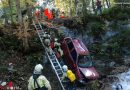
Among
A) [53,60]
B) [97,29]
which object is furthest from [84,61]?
[97,29]

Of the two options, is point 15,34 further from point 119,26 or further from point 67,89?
point 119,26

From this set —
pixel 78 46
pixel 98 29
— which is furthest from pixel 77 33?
pixel 78 46

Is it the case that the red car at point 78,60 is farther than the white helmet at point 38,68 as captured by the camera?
Yes

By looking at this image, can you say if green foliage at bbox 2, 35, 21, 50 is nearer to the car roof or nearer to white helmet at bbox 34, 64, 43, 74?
the car roof

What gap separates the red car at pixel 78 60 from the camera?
1977cm

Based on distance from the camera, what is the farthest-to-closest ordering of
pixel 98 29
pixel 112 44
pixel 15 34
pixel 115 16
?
pixel 115 16 < pixel 98 29 < pixel 112 44 < pixel 15 34

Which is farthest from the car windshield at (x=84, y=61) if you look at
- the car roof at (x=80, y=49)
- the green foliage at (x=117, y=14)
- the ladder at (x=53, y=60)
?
the green foliage at (x=117, y=14)

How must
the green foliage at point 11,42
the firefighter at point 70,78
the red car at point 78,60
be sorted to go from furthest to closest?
the green foliage at point 11,42, the red car at point 78,60, the firefighter at point 70,78

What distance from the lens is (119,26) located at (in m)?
29.0

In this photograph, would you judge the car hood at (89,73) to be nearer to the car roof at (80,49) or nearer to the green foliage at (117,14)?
the car roof at (80,49)

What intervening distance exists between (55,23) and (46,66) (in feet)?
24.5

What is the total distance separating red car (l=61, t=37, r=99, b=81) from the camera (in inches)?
778

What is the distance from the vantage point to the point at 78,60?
21.3m

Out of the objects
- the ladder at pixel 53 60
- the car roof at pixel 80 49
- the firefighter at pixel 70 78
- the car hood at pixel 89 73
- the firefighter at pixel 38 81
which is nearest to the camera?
the firefighter at pixel 38 81
